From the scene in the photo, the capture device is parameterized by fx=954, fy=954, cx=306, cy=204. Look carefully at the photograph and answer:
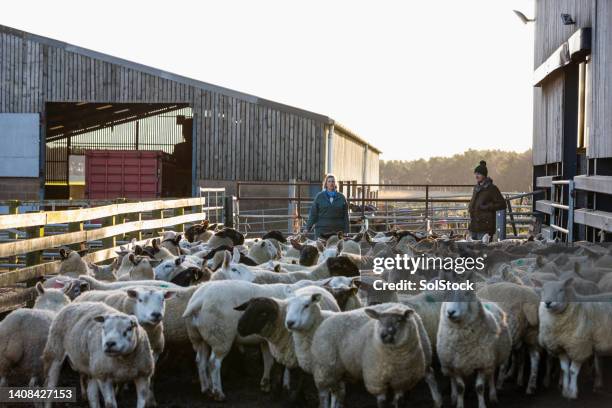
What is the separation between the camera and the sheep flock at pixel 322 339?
23.9 ft

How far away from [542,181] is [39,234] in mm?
12749

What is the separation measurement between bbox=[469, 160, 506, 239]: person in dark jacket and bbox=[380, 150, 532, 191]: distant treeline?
87.9 m

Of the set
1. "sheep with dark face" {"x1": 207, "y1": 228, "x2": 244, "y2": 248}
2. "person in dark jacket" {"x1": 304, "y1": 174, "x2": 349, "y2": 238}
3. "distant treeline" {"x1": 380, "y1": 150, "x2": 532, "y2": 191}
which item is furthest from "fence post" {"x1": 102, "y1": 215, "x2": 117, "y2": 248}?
"distant treeline" {"x1": 380, "y1": 150, "x2": 532, "y2": 191}

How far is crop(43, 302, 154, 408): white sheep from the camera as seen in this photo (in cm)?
704

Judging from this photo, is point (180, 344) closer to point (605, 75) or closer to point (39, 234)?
point (39, 234)

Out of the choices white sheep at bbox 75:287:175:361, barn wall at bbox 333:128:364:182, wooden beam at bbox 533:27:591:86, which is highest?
wooden beam at bbox 533:27:591:86

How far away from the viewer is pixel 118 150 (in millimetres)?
34969

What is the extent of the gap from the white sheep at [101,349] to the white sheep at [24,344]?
0.21 m

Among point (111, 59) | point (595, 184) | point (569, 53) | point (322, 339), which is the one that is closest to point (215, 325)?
point (322, 339)

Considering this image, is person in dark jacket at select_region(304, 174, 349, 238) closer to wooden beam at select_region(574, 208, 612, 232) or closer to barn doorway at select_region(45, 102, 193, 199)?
wooden beam at select_region(574, 208, 612, 232)

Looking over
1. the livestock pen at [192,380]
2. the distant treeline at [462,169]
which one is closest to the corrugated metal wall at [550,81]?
the livestock pen at [192,380]

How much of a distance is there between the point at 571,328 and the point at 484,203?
18.8 ft

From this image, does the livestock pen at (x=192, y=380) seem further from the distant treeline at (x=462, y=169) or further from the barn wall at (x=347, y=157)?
the distant treeline at (x=462, y=169)

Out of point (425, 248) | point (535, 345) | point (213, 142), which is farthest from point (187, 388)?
point (213, 142)
